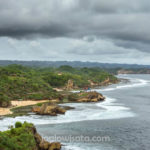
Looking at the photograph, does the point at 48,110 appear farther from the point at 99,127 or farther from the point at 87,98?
the point at 87,98

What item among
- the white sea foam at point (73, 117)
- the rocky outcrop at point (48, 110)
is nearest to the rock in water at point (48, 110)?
the rocky outcrop at point (48, 110)

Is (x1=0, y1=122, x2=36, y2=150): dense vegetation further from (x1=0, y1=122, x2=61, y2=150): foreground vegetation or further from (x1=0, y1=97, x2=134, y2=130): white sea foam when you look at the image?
(x1=0, y1=97, x2=134, y2=130): white sea foam

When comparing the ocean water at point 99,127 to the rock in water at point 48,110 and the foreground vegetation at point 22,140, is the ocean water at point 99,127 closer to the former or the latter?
the rock in water at point 48,110

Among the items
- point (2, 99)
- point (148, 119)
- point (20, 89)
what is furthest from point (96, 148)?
point (20, 89)

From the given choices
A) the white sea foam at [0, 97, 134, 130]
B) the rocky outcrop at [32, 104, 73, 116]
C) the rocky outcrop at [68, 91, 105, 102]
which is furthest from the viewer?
the rocky outcrop at [68, 91, 105, 102]

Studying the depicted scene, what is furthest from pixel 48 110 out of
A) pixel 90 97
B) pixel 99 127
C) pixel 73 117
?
pixel 90 97

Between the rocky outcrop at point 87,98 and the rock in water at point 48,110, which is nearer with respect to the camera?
the rock in water at point 48,110

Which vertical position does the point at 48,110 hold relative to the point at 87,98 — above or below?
above

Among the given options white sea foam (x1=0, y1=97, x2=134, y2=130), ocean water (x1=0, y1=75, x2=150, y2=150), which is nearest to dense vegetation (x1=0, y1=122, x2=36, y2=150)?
ocean water (x1=0, y1=75, x2=150, y2=150)
